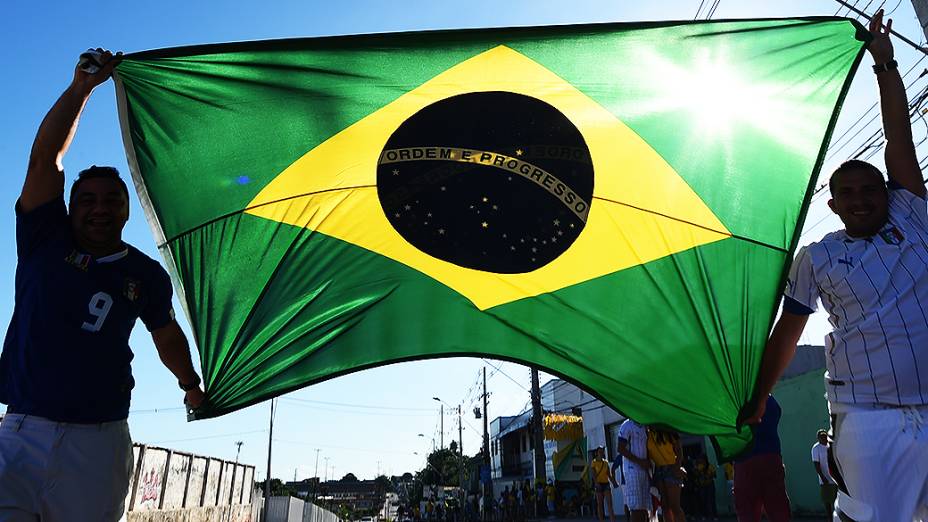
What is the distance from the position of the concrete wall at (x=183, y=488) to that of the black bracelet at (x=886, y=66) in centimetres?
1193

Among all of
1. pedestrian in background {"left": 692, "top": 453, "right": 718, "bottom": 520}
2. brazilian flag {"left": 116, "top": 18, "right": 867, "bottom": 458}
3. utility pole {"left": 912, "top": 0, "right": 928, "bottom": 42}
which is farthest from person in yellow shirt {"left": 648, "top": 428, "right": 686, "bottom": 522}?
pedestrian in background {"left": 692, "top": 453, "right": 718, "bottom": 520}

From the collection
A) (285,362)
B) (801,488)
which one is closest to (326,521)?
(801,488)

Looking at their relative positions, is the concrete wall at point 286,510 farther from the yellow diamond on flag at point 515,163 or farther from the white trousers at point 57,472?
the white trousers at point 57,472

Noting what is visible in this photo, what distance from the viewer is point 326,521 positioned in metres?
48.1

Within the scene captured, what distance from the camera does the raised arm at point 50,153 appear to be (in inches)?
96.0

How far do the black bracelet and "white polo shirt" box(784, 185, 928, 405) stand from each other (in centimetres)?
67

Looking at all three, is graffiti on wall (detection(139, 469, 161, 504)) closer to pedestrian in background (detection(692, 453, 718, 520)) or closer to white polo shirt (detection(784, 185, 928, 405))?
pedestrian in background (detection(692, 453, 718, 520))

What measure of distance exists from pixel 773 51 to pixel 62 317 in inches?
136

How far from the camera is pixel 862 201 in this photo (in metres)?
2.64

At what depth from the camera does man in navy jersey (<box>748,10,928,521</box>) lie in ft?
7.30

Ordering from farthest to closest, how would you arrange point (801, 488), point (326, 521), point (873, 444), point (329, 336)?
point (326, 521)
point (801, 488)
point (329, 336)
point (873, 444)

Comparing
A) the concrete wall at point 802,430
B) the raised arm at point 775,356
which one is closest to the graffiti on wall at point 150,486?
the concrete wall at point 802,430

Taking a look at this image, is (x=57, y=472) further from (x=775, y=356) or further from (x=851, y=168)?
(x=851, y=168)

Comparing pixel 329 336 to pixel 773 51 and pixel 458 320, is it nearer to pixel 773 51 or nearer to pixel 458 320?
pixel 458 320
